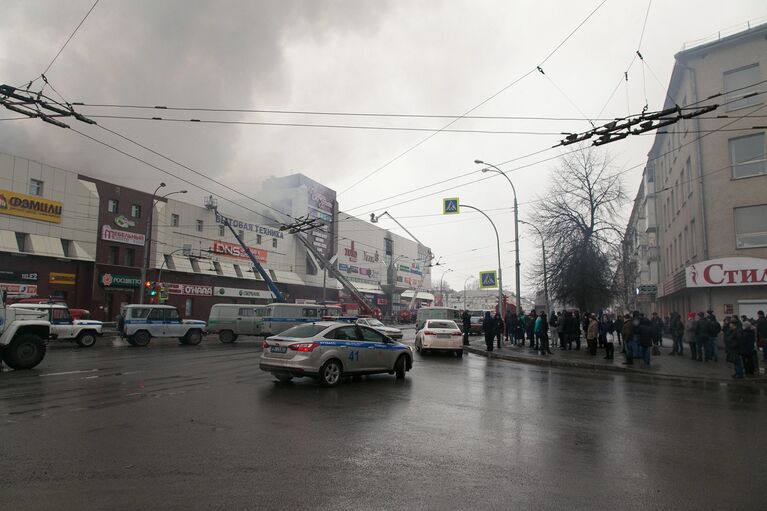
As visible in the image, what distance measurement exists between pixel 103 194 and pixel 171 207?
6557 millimetres

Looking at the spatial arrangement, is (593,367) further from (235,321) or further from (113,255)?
(113,255)

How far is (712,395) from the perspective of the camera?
11.2 meters

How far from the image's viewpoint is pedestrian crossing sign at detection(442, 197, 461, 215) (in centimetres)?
2606

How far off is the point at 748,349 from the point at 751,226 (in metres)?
12.4

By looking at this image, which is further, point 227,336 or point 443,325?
point 227,336

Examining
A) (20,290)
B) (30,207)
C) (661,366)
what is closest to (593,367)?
(661,366)

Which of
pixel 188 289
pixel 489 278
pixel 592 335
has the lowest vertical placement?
pixel 592 335

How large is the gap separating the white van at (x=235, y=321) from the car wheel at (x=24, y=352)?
14.2 m

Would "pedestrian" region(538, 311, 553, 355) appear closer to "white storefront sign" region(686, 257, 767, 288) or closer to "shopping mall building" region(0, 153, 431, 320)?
"white storefront sign" region(686, 257, 767, 288)

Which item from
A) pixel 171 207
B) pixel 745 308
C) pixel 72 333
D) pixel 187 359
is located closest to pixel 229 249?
pixel 171 207

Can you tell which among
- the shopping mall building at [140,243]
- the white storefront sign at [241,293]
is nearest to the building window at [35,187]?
the shopping mall building at [140,243]

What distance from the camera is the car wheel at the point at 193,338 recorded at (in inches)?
1023

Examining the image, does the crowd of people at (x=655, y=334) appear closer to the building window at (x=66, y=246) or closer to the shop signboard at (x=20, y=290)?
the shop signboard at (x=20, y=290)

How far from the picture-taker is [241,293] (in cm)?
5247
